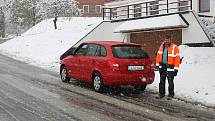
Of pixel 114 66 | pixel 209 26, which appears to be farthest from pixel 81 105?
pixel 209 26

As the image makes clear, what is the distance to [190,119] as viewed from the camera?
9.62m

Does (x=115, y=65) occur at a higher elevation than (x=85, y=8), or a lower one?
lower

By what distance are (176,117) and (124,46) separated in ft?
14.9

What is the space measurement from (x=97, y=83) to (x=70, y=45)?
1728cm

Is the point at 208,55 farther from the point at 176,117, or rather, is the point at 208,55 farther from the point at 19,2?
the point at 19,2

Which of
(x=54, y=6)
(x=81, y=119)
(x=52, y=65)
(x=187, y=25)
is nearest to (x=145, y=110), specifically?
(x=81, y=119)

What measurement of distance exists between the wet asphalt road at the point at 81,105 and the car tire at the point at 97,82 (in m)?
0.27

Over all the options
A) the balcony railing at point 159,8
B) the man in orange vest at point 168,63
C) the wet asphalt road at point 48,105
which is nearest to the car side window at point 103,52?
the wet asphalt road at point 48,105

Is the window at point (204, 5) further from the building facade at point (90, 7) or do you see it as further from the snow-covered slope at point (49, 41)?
the building facade at point (90, 7)

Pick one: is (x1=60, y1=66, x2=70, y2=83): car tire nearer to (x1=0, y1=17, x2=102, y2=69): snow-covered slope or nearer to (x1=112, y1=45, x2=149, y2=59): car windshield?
(x1=112, y1=45, x2=149, y2=59): car windshield

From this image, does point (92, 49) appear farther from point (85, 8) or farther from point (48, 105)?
point (85, 8)

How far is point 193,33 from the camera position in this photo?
68.4ft

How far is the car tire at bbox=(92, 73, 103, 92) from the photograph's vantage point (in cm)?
1354

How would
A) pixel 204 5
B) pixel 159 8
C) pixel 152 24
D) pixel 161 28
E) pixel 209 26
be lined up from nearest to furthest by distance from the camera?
1. pixel 209 26
2. pixel 161 28
3. pixel 152 24
4. pixel 204 5
5. pixel 159 8
